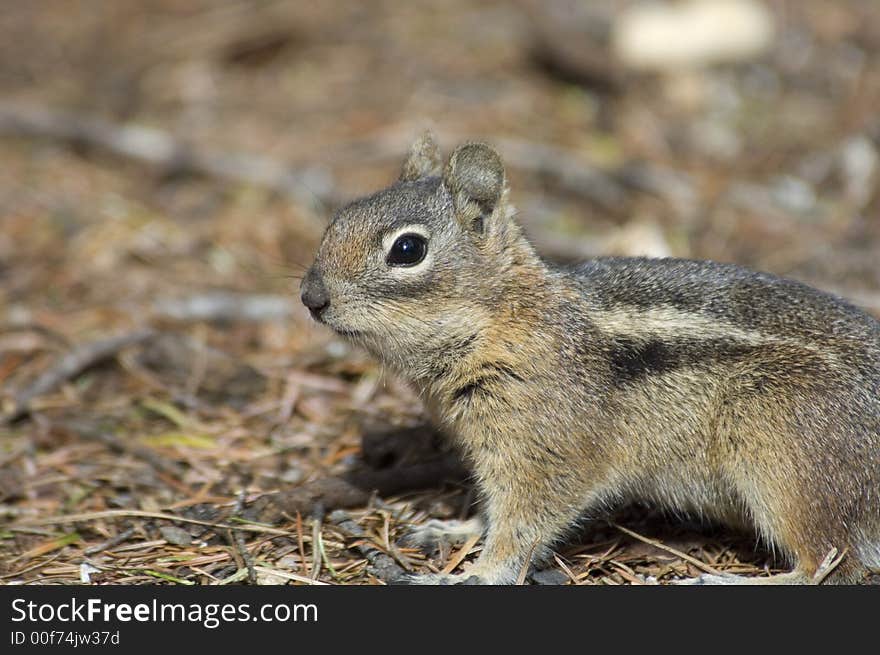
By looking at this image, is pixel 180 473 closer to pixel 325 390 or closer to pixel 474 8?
pixel 325 390

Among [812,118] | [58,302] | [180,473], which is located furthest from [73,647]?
[812,118]

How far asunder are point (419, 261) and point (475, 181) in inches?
16.2

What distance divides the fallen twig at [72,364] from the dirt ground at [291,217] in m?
0.01

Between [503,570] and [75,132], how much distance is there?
5657 mm

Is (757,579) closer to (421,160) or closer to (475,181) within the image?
(475,181)

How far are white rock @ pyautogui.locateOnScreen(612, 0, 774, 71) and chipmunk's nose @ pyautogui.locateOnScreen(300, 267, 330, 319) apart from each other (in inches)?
224

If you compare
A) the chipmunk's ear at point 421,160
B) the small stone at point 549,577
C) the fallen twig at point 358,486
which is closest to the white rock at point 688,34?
the chipmunk's ear at point 421,160

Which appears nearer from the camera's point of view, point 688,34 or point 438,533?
point 438,533

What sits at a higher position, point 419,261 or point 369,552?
point 419,261

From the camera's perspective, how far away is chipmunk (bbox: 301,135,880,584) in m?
3.83

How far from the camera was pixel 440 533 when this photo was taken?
423cm

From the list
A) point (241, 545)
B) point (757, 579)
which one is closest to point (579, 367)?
point (757, 579)

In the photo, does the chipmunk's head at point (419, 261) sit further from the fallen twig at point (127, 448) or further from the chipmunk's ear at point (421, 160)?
the fallen twig at point (127, 448)

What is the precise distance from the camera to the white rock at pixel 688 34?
8883mm
